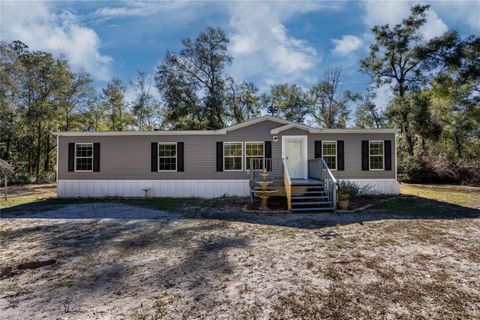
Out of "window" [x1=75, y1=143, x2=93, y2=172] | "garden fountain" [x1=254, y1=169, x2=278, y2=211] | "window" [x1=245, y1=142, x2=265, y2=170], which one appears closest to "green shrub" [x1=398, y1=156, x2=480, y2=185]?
"window" [x1=245, y1=142, x2=265, y2=170]

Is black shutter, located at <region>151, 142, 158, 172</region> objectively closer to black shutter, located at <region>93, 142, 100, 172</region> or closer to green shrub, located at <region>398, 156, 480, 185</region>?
black shutter, located at <region>93, 142, 100, 172</region>

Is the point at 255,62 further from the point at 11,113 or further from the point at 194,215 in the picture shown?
the point at 11,113

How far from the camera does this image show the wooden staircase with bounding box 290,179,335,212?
8154mm

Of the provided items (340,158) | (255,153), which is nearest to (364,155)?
(340,158)

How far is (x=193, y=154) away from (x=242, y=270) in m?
8.19

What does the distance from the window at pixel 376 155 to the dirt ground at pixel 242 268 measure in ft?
15.0

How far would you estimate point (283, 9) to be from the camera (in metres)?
10.7

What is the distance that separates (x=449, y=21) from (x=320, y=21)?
11500mm

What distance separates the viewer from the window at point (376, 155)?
11.2 meters

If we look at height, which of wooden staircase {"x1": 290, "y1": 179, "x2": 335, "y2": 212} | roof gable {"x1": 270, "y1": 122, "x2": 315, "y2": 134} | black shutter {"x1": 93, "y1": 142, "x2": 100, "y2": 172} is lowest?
wooden staircase {"x1": 290, "y1": 179, "x2": 335, "y2": 212}

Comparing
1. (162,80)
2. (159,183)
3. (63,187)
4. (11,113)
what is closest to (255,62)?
(162,80)

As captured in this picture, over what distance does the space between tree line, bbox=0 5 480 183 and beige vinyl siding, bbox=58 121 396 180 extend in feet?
26.7

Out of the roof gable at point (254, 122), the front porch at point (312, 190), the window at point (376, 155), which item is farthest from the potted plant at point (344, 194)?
the roof gable at point (254, 122)

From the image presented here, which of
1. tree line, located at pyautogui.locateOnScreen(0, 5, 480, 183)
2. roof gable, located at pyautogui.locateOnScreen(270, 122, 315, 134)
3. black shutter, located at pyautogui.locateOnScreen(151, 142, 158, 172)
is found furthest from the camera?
tree line, located at pyautogui.locateOnScreen(0, 5, 480, 183)
